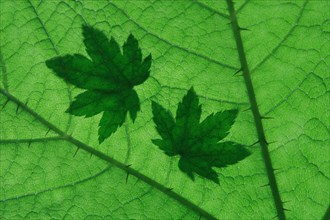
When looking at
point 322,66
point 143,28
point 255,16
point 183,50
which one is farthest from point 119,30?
point 322,66

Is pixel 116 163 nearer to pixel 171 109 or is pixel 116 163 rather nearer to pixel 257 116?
pixel 171 109

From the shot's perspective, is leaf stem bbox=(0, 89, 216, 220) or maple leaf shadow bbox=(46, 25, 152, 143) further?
leaf stem bbox=(0, 89, 216, 220)

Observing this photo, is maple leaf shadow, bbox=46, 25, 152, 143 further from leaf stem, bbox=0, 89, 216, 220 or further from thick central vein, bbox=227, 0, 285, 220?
thick central vein, bbox=227, 0, 285, 220

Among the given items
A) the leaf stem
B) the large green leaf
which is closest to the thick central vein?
the large green leaf

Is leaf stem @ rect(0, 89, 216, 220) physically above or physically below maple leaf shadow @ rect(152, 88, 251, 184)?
below

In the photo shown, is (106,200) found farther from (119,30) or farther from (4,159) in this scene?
(119,30)

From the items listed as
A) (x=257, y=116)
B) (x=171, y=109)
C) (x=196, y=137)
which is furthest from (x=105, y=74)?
(x=257, y=116)
